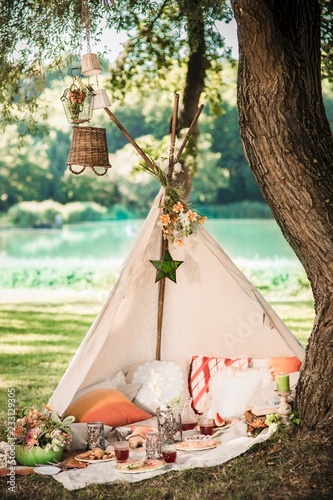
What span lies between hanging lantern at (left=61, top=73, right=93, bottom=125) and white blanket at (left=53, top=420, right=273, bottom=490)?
6.54 ft

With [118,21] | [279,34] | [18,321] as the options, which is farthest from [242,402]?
[18,321]

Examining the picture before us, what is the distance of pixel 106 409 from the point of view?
4.67 metres

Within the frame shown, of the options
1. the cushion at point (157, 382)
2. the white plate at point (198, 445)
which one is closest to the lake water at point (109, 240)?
the cushion at point (157, 382)

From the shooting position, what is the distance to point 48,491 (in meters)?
3.81

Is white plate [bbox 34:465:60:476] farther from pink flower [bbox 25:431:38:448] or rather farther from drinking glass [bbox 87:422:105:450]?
drinking glass [bbox 87:422:105:450]

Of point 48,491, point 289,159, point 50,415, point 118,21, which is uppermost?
point 118,21

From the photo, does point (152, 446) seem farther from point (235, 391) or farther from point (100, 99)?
point (100, 99)

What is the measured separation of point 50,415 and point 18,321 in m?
5.18

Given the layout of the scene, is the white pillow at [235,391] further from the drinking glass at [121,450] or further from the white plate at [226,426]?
the drinking glass at [121,450]

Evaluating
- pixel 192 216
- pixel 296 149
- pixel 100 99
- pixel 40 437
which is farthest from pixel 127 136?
pixel 40 437

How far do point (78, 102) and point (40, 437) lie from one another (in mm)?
1944

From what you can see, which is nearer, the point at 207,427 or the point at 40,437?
the point at 40,437

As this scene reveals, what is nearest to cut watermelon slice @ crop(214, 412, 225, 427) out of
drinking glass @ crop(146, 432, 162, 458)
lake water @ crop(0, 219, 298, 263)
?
drinking glass @ crop(146, 432, 162, 458)

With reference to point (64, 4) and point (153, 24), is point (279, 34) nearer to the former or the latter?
point (64, 4)
